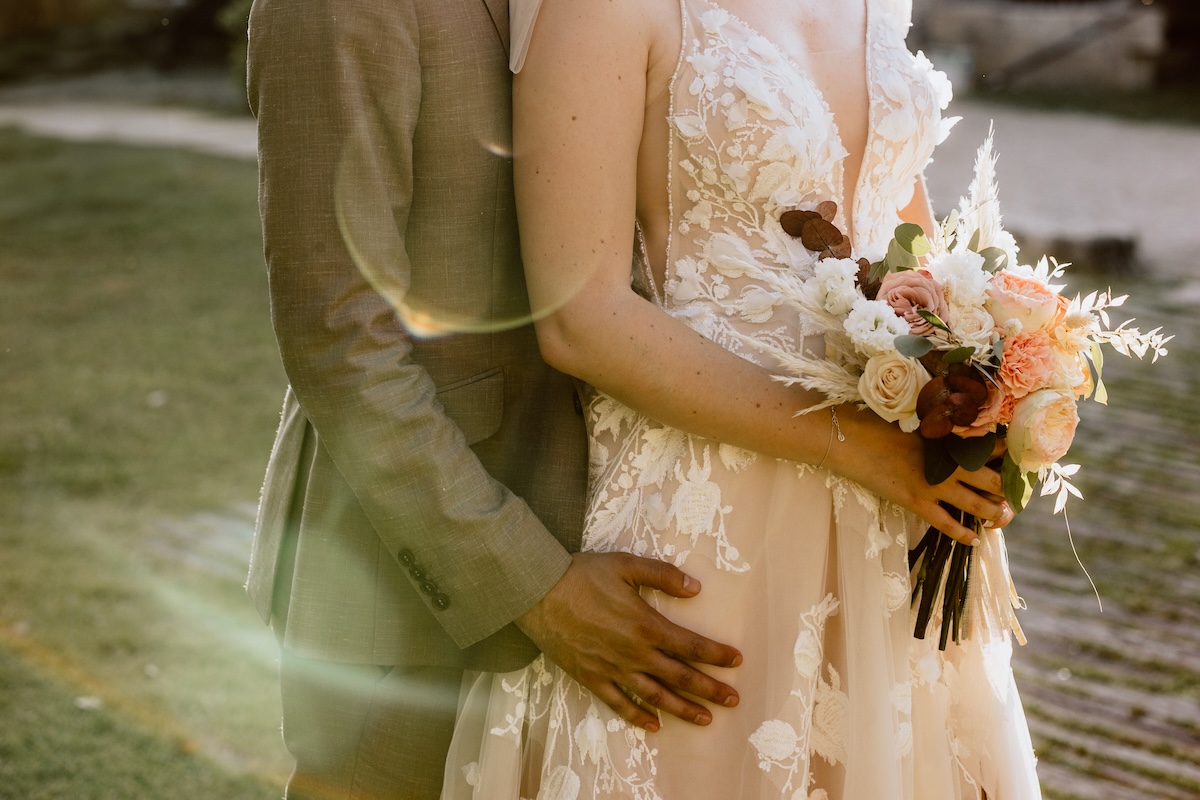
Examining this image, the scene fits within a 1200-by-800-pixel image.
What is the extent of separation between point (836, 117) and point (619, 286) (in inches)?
20.1

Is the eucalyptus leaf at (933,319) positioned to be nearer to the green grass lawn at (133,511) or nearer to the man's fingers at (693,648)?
the man's fingers at (693,648)

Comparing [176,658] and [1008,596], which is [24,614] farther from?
[1008,596]

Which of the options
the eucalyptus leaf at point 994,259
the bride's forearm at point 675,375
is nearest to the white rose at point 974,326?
the eucalyptus leaf at point 994,259

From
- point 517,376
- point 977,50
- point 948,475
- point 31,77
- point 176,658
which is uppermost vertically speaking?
point 948,475

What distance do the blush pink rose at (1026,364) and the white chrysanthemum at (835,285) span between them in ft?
0.76

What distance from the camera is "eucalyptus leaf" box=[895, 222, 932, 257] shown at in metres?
1.80

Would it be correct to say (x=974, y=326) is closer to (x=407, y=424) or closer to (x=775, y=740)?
(x=775, y=740)

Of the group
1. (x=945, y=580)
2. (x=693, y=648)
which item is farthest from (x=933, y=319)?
(x=693, y=648)

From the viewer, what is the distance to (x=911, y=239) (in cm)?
180

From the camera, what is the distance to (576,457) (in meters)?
1.95

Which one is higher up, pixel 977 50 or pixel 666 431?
pixel 666 431

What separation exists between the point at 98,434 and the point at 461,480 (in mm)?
5034

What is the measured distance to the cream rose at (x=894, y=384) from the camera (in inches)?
Result: 64.7

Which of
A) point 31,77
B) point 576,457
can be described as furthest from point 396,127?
point 31,77
